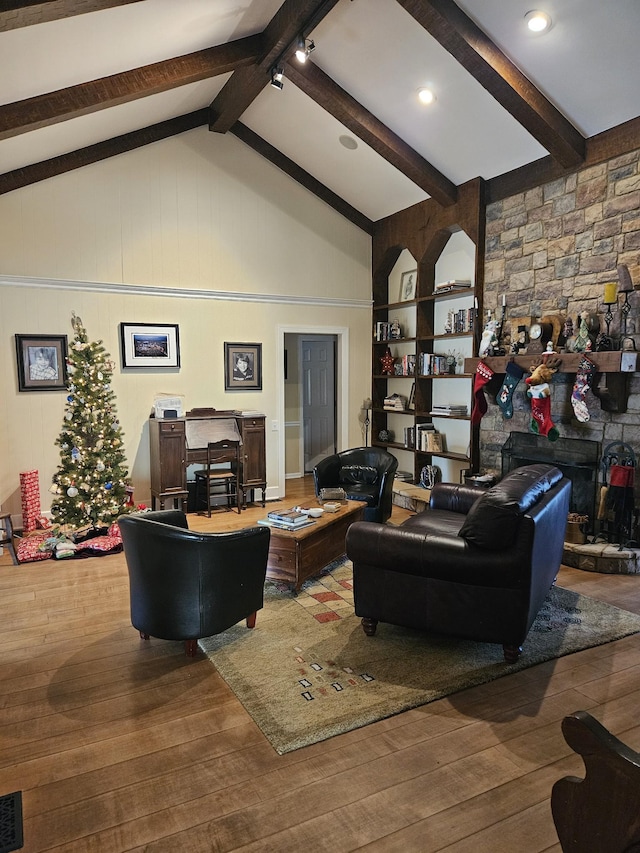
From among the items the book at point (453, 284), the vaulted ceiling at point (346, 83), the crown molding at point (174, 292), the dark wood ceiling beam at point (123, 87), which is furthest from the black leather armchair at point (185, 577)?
the book at point (453, 284)

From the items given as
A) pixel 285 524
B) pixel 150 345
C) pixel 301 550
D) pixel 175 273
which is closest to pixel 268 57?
pixel 175 273

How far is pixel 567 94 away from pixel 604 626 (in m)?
4.08

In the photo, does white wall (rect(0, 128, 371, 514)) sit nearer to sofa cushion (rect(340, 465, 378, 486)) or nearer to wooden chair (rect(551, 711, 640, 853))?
sofa cushion (rect(340, 465, 378, 486))

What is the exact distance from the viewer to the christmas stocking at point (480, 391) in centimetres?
574

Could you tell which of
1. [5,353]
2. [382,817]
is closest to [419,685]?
[382,817]

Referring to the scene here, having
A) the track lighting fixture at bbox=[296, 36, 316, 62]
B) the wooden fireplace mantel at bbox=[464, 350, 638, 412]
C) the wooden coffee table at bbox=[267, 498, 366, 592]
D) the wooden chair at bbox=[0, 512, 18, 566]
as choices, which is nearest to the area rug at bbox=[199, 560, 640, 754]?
the wooden coffee table at bbox=[267, 498, 366, 592]

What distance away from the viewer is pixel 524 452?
224 inches

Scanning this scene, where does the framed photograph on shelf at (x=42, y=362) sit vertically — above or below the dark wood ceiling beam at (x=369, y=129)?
below

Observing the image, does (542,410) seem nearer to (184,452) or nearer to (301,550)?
(301,550)

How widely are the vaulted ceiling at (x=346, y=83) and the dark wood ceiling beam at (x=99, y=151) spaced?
1 cm

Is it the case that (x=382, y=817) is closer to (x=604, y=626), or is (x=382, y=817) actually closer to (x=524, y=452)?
(x=604, y=626)

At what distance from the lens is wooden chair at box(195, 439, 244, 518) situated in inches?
254

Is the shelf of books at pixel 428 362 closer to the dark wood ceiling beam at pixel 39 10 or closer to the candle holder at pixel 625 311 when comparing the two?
the candle holder at pixel 625 311

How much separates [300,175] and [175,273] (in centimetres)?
214
